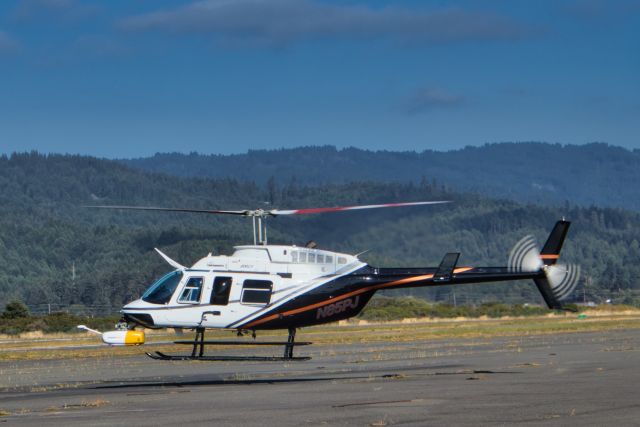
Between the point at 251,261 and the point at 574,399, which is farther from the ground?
the point at 251,261

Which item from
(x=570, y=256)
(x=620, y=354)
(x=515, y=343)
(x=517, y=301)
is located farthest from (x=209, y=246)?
(x=620, y=354)

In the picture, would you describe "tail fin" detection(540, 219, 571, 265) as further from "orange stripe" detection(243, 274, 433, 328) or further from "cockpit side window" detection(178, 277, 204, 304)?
"cockpit side window" detection(178, 277, 204, 304)

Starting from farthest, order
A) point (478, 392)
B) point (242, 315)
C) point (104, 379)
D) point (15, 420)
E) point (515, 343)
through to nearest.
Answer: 1. point (515, 343)
2. point (104, 379)
3. point (242, 315)
4. point (478, 392)
5. point (15, 420)

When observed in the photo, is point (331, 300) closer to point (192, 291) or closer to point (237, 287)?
point (237, 287)

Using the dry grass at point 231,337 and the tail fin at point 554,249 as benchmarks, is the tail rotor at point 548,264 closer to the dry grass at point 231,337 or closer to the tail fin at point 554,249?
the tail fin at point 554,249

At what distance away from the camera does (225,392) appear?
96.3 feet

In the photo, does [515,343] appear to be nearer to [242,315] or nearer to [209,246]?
[242,315]

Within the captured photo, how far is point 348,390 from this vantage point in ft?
93.6

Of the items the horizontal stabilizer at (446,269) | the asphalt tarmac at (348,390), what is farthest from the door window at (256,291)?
the horizontal stabilizer at (446,269)

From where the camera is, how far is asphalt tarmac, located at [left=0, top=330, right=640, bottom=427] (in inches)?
890

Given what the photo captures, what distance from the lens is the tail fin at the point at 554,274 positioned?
1339 inches

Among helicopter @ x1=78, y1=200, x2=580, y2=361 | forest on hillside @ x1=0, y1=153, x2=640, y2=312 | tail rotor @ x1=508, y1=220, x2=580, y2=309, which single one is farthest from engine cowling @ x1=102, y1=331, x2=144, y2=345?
tail rotor @ x1=508, y1=220, x2=580, y2=309

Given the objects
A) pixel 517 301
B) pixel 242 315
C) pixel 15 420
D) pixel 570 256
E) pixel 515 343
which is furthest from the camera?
pixel 517 301

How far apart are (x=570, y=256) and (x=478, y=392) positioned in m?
69.7
